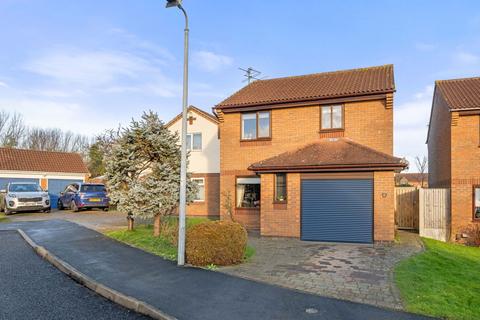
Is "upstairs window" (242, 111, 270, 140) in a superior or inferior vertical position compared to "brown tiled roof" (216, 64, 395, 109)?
inferior

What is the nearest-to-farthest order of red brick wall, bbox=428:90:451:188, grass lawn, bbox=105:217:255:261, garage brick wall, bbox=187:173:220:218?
grass lawn, bbox=105:217:255:261, red brick wall, bbox=428:90:451:188, garage brick wall, bbox=187:173:220:218

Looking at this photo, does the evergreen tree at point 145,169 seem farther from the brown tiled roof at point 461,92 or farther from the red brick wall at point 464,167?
the brown tiled roof at point 461,92

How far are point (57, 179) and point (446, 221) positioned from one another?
97.7ft

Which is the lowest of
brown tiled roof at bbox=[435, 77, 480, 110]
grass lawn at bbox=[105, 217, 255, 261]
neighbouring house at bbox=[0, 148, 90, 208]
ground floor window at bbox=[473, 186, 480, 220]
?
grass lawn at bbox=[105, 217, 255, 261]

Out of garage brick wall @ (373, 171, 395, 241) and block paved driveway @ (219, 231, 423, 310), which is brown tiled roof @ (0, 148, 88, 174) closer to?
block paved driveway @ (219, 231, 423, 310)

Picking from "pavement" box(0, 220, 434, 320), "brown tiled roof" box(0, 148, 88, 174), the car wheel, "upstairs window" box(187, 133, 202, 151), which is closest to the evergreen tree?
"pavement" box(0, 220, 434, 320)

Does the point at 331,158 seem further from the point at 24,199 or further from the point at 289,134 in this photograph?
the point at 24,199

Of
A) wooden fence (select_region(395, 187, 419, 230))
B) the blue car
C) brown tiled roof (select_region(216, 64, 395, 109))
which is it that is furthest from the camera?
the blue car

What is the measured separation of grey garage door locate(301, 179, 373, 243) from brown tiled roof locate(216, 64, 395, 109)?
12.8 feet

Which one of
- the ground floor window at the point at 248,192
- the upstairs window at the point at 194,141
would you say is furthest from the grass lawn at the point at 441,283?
the upstairs window at the point at 194,141

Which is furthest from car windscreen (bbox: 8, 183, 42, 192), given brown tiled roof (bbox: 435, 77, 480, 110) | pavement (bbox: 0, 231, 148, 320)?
brown tiled roof (bbox: 435, 77, 480, 110)

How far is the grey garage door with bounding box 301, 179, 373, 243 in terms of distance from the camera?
511 inches

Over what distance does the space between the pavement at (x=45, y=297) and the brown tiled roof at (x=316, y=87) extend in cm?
1064

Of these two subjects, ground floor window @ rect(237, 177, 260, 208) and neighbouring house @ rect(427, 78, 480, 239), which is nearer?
neighbouring house @ rect(427, 78, 480, 239)
